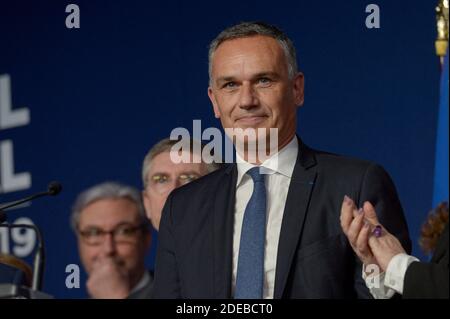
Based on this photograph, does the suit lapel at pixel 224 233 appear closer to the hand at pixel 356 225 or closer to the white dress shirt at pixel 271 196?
the white dress shirt at pixel 271 196

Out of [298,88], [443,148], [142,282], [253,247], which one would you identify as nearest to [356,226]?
[253,247]

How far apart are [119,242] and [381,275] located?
1271mm

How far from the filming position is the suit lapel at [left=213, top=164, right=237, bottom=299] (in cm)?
250

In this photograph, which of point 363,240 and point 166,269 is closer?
point 363,240

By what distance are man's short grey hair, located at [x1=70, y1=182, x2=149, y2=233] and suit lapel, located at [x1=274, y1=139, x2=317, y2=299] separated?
3.49 ft

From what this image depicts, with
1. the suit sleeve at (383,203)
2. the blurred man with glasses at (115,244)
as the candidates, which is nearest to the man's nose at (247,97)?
the suit sleeve at (383,203)

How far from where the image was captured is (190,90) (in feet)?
12.7

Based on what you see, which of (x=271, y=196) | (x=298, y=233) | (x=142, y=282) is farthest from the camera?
(x=142, y=282)

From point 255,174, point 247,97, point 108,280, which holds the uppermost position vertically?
point 247,97

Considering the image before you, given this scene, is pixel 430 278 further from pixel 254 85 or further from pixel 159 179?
pixel 159 179

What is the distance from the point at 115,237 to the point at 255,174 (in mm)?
903

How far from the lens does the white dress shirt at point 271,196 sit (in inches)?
99.0

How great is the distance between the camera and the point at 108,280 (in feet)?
10.7
